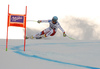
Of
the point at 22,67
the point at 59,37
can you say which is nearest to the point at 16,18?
the point at 22,67

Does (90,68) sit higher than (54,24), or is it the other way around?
(54,24)

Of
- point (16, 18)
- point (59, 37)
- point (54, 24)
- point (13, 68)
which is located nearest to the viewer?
point (13, 68)

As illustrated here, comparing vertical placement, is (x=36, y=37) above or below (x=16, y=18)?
below

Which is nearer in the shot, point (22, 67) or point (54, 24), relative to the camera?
point (22, 67)

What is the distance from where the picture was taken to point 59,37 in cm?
1485

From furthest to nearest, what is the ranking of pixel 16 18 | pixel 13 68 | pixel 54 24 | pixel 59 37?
pixel 59 37
pixel 54 24
pixel 16 18
pixel 13 68

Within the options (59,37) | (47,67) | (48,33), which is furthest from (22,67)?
(59,37)

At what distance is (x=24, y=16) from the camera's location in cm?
621

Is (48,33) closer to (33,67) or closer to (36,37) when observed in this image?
(36,37)

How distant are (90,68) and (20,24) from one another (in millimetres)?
3066

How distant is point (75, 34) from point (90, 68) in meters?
11.5

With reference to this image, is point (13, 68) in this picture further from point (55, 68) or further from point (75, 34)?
point (75, 34)

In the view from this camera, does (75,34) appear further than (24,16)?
Yes

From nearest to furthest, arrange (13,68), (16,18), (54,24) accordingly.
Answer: (13,68)
(16,18)
(54,24)
